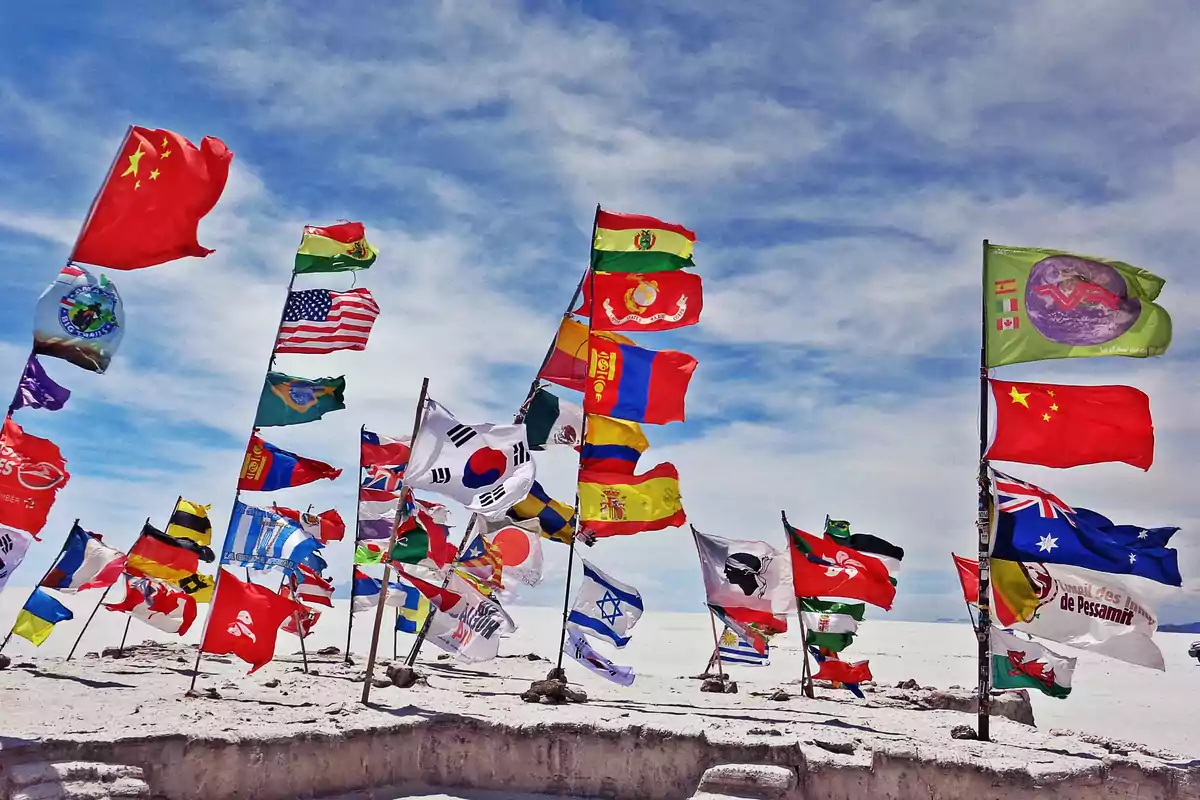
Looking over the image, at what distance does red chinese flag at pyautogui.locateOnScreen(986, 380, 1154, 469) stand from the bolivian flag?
10.3 metres

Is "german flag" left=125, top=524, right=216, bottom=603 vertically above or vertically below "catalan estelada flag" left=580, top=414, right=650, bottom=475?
below

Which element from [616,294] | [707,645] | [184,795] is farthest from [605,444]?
[707,645]

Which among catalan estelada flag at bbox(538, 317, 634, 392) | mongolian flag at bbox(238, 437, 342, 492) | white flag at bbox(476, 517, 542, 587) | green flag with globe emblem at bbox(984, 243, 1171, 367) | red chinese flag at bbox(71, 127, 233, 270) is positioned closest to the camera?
red chinese flag at bbox(71, 127, 233, 270)

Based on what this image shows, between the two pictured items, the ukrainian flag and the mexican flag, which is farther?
the ukrainian flag

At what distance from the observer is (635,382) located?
17.0 meters

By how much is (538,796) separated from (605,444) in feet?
21.4

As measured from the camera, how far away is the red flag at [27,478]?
12.5 metres

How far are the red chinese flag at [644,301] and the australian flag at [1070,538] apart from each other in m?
6.37

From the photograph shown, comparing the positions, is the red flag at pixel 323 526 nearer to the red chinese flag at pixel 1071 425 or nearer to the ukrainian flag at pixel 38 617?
the ukrainian flag at pixel 38 617

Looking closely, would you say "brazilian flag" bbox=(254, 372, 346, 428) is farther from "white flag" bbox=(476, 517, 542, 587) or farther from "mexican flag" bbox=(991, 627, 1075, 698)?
"mexican flag" bbox=(991, 627, 1075, 698)

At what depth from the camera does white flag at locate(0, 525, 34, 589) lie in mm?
12188

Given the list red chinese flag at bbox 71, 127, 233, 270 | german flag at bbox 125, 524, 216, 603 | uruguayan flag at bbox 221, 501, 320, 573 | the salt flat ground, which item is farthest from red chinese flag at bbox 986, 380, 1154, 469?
german flag at bbox 125, 524, 216, 603

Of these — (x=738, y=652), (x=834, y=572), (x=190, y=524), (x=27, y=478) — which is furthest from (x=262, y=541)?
(x=834, y=572)

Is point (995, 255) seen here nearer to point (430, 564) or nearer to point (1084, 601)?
point (1084, 601)
